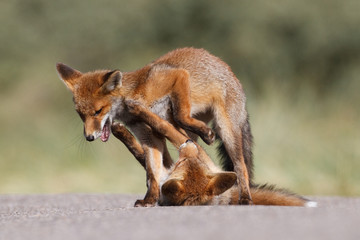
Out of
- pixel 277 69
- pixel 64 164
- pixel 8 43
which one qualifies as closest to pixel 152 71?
pixel 64 164

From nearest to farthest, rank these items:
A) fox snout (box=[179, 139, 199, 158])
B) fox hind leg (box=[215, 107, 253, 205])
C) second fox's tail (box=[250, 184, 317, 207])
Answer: second fox's tail (box=[250, 184, 317, 207]) < fox snout (box=[179, 139, 199, 158]) < fox hind leg (box=[215, 107, 253, 205])

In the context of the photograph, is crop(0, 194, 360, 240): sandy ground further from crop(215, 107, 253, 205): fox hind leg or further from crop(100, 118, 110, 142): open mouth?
crop(100, 118, 110, 142): open mouth

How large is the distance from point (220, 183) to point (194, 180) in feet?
0.93

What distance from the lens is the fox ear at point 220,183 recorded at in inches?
279

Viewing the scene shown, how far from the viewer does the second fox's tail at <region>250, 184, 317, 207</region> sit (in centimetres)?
747

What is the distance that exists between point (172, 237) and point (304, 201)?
10.0 feet

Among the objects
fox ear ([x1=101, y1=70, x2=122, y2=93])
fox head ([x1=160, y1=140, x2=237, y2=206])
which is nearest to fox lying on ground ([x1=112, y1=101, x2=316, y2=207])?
fox head ([x1=160, y1=140, x2=237, y2=206])

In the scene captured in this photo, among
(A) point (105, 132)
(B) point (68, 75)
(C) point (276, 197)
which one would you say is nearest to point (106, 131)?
(A) point (105, 132)

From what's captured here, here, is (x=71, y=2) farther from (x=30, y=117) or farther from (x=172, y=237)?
(x=172, y=237)

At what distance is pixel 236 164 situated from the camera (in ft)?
26.5

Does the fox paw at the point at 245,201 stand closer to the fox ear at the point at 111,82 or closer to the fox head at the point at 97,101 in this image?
the fox head at the point at 97,101

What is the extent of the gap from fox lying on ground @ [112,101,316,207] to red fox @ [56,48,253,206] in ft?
0.40

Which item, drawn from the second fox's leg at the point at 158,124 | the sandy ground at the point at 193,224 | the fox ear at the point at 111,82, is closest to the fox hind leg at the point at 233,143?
the second fox's leg at the point at 158,124

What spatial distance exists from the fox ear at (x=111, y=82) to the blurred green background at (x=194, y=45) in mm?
4874
